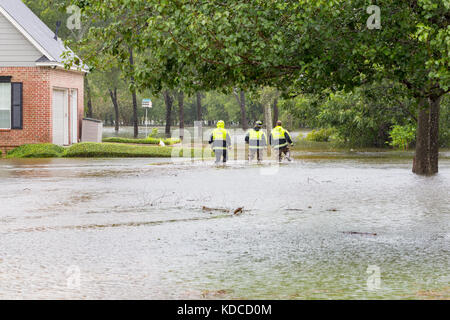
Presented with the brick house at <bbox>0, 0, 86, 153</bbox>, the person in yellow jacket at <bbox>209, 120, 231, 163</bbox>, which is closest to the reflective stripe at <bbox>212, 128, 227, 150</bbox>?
the person in yellow jacket at <bbox>209, 120, 231, 163</bbox>

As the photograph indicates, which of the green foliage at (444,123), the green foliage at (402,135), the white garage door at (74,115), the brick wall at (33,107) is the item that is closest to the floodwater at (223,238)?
the brick wall at (33,107)

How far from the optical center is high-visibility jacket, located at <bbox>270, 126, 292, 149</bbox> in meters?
26.8

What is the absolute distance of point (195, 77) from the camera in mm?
14148

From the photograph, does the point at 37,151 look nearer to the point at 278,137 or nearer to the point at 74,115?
the point at 74,115

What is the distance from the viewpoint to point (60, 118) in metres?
32.8

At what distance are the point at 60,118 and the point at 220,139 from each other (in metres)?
10.4

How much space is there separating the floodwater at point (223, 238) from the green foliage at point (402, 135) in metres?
17.4

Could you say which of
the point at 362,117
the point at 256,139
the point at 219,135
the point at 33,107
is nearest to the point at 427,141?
the point at 256,139

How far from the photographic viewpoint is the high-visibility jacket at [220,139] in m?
25.2

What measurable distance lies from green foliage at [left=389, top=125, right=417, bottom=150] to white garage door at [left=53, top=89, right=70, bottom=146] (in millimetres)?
16094

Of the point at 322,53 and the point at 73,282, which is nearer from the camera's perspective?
the point at 73,282
